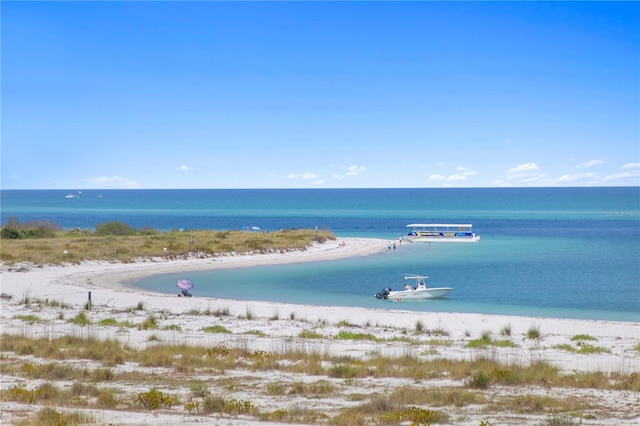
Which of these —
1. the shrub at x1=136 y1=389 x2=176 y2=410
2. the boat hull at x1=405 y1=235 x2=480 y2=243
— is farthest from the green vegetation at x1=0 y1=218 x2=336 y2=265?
the shrub at x1=136 y1=389 x2=176 y2=410

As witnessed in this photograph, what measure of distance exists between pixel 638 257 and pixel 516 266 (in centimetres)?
1495

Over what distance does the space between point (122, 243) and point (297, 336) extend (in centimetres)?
4219

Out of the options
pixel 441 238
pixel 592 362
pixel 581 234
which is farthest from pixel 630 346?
pixel 581 234

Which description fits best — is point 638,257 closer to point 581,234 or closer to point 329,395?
point 581,234

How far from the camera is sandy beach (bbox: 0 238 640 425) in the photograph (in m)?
13.9

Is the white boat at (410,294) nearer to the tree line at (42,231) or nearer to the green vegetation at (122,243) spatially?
the green vegetation at (122,243)

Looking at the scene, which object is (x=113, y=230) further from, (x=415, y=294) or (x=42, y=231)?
(x=415, y=294)

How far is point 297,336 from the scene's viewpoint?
2353 cm

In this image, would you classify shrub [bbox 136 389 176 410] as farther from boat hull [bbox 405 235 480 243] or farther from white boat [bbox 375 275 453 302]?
boat hull [bbox 405 235 480 243]

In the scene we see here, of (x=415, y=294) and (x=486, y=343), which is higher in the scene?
(x=486, y=343)

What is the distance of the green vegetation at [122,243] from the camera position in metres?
52.1

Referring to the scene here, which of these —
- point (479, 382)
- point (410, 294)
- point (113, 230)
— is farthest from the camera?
point (113, 230)

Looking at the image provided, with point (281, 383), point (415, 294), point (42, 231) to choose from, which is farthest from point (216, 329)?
point (42, 231)

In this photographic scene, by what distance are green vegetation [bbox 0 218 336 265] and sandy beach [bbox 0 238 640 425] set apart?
1026 cm
